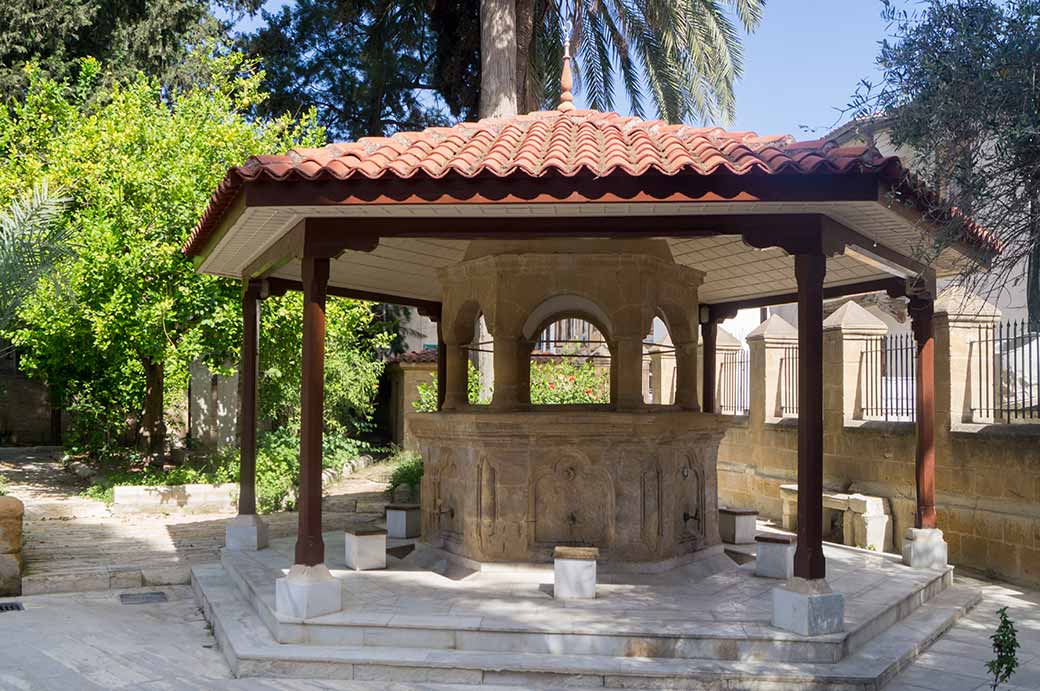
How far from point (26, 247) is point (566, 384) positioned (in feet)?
28.9

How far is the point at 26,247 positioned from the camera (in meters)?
7.88

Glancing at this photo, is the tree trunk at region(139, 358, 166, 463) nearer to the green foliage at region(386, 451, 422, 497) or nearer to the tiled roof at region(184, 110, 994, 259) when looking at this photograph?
the green foliage at region(386, 451, 422, 497)

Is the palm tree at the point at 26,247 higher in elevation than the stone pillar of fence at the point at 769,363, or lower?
higher

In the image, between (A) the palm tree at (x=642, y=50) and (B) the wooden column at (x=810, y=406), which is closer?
(B) the wooden column at (x=810, y=406)

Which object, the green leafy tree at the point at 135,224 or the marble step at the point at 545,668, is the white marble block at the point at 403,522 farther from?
the green leafy tree at the point at 135,224

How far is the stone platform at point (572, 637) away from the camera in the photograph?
19.2 ft

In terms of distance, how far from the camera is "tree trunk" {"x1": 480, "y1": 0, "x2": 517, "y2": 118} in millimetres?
14234

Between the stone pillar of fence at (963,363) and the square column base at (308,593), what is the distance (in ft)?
23.0

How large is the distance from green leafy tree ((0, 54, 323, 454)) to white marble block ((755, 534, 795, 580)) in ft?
28.5

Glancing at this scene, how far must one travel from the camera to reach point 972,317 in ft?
32.9

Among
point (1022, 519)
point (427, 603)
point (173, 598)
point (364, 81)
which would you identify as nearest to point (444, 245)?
point (427, 603)

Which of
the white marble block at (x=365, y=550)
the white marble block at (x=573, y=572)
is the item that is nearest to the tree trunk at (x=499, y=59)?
the white marble block at (x=365, y=550)

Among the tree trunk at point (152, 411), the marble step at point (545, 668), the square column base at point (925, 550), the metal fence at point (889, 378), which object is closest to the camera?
the marble step at point (545, 668)

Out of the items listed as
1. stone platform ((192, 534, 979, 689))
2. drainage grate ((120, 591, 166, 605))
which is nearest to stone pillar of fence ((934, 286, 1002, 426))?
stone platform ((192, 534, 979, 689))
